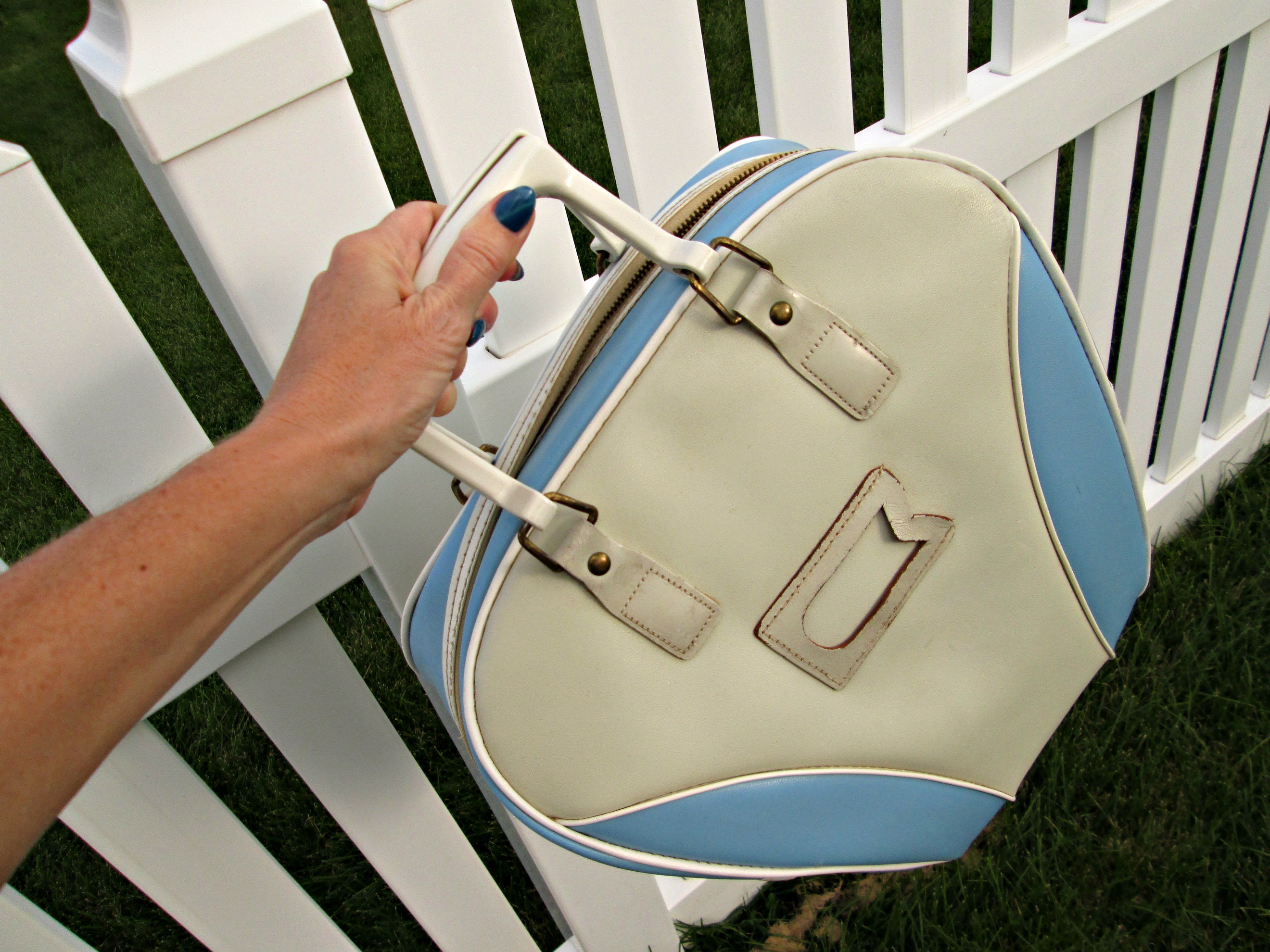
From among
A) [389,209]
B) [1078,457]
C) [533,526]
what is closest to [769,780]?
[533,526]

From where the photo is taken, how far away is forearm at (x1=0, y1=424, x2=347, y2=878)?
0.45m

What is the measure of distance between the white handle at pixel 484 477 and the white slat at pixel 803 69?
51cm

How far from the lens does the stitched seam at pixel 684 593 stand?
0.62 meters

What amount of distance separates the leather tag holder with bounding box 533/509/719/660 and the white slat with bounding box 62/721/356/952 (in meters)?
0.41

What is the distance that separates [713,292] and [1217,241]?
1326 millimetres

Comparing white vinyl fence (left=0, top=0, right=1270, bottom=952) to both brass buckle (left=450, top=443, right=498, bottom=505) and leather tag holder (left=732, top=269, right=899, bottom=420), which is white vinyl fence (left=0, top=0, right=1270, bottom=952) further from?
leather tag holder (left=732, top=269, right=899, bottom=420)

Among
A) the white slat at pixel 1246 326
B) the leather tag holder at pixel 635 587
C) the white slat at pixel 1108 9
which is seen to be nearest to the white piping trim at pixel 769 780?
the leather tag holder at pixel 635 587

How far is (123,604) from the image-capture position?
47 centimetres

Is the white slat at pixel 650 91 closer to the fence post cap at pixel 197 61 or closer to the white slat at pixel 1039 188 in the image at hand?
the fence post cap at pixel 197 61

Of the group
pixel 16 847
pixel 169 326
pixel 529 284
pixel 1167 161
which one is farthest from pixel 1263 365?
pixel 169 326

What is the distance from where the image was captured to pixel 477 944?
47.3 inches

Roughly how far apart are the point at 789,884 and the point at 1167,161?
1.26 metres

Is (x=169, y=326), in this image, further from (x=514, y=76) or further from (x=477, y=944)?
(x=514, y=76)

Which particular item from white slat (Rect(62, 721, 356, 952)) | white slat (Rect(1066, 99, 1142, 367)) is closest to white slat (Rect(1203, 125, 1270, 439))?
white slat (Rect(1066, 99, 1142, 367))
